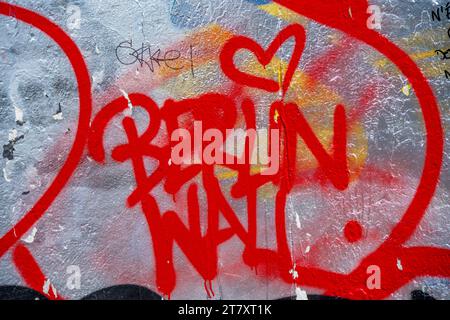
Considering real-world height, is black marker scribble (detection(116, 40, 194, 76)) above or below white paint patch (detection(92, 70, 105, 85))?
above

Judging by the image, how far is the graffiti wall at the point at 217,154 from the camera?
2426 millimetres

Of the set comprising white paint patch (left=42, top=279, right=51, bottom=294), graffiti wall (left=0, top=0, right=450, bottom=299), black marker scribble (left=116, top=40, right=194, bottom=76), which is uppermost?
black marker scribble (left=116, top=40, right=194, bottom=76)

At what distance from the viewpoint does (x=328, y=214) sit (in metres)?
2.45

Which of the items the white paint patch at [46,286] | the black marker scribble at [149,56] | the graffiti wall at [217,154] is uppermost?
the black marker scribble at [149,56]

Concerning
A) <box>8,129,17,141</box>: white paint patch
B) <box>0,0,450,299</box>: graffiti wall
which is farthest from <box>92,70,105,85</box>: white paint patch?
<box>8,129,17,141</box>: white paint patch

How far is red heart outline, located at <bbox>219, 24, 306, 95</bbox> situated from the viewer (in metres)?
2.43

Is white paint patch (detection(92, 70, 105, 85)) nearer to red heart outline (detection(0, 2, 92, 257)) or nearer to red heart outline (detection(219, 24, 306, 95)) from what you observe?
red heart outline (detection(0, 2, 92, 257))

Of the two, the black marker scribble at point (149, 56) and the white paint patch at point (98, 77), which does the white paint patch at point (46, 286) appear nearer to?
the white paint patch at point (98, 77)

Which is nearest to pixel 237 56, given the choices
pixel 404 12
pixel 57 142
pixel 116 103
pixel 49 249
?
pixel 116 103

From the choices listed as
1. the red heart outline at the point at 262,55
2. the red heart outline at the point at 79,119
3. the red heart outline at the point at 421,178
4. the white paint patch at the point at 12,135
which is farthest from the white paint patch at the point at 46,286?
the red heart outline at the point at 262,55

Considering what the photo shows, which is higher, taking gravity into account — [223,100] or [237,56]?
[237,56]

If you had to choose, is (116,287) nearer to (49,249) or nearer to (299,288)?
(49,249)

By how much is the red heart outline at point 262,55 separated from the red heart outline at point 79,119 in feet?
2.65
